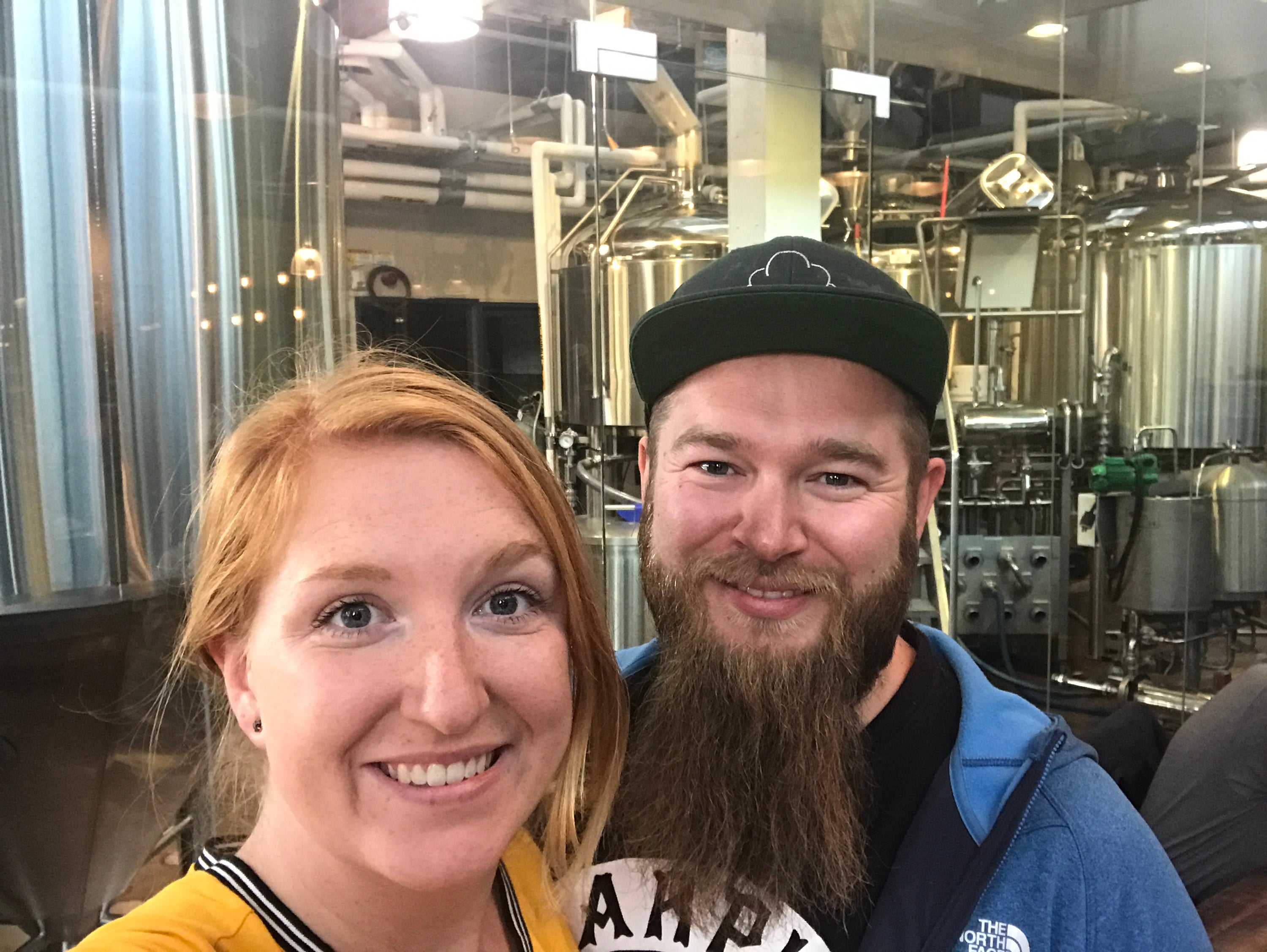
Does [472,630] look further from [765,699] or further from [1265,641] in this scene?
[1265,641]

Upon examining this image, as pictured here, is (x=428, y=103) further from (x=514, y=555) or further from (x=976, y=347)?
(x=514, y=555)

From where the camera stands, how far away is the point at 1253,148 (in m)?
3.54

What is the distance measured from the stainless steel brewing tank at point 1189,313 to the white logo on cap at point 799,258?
295cm

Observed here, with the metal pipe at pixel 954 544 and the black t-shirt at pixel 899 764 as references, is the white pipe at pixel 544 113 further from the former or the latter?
the black t-shirt at pixel 899 764

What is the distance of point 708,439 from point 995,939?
1.79 ft

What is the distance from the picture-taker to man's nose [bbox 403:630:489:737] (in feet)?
2.30

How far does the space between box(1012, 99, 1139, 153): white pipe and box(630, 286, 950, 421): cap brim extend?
9.96 feet

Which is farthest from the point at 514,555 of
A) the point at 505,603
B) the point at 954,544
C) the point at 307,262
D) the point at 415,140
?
the point at 415,140

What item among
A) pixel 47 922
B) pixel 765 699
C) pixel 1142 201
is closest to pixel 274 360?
pixel 47 922

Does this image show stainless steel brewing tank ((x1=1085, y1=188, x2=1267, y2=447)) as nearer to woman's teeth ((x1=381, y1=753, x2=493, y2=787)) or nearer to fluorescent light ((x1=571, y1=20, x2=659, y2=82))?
fluorescent light ((x1=571, y1=20, x2=659, y2=82))

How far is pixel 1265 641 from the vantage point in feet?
11.4

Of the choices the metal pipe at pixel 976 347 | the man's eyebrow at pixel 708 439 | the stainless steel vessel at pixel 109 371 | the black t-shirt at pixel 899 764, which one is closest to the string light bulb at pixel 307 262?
the stainless steel vessel at pixel 109 371

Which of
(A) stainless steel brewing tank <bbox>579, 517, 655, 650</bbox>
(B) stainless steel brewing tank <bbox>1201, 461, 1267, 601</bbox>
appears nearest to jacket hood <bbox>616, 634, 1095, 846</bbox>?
(A) stainless steel brewing tank <bbox>579, 517, 655, 650</bbox>

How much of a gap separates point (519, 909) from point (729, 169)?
2403 mm
